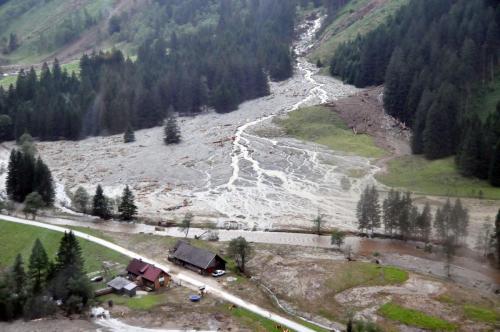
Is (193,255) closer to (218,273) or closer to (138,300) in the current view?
(218,273)

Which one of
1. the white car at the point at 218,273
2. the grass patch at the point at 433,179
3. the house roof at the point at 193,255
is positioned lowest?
the white car at the point at 218,273

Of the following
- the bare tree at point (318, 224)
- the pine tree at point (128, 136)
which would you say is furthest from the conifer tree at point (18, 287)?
the pine tree at point (128, 136)

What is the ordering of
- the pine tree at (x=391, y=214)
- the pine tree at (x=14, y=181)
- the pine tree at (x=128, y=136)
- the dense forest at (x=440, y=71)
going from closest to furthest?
the pine tree at (x=391, y=214), the pine tree at (x=14, y=181), the dense forest at (x=440, y=71), the pine tree at (x=128, y=136)

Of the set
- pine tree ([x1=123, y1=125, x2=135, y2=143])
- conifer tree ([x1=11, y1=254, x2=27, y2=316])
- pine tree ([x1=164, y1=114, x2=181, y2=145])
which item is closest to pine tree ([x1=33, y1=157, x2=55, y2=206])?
conifer tree ([x1=11, y1=254, x2=27, y2=316])

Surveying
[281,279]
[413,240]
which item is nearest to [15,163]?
[281,279]

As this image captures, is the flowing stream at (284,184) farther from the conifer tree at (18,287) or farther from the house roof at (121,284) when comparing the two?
the conifer tree at (18,287)

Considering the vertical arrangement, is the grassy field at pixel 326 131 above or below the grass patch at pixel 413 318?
above

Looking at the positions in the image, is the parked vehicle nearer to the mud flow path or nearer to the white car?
the white car
